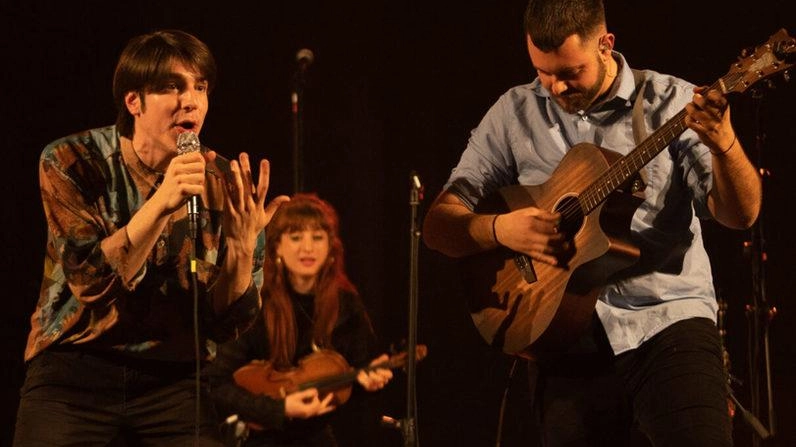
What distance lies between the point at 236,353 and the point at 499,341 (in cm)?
181

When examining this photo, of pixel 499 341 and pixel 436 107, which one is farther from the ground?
pixel 436 107

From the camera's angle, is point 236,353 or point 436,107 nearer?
point 236,353

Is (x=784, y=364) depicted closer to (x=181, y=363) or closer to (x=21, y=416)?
(x=181, y=363)

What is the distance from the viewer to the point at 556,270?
3.55 metres

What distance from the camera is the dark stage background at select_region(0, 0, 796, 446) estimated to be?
5.16m

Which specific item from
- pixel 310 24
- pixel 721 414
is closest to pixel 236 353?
pixel 310 24

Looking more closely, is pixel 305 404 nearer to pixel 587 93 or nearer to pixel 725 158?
pixel 587 93

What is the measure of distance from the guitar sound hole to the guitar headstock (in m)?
0.71

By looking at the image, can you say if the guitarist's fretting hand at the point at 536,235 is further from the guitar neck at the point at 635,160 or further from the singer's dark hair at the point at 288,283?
the singer's dark hair at the point at 288,283

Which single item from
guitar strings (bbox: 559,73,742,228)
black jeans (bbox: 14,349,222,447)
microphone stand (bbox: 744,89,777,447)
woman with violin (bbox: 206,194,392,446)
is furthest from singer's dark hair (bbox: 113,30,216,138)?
microphone stand (bbox: 744,89,777,447)

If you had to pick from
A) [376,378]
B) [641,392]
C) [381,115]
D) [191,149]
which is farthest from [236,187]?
[381,115]

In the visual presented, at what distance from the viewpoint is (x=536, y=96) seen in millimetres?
3783

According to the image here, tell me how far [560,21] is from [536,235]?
0.76 m

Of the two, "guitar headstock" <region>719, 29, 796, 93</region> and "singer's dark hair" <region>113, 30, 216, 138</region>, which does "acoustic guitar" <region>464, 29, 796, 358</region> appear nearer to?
"guitar headstock" <region>719, 29, 796, 93</region>
